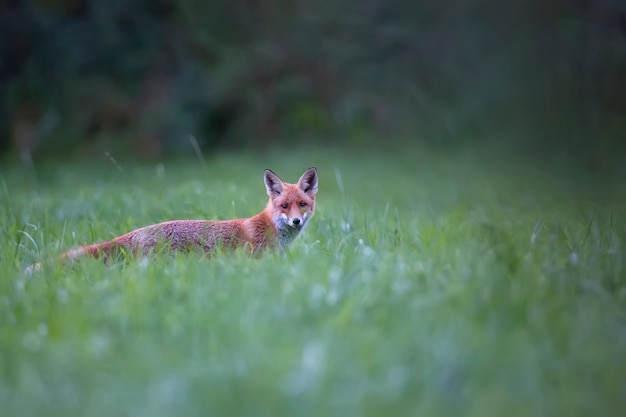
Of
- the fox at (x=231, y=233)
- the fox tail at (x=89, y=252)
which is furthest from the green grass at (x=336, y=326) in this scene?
the fox at (x=231, y=233)

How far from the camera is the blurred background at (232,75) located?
16.6m

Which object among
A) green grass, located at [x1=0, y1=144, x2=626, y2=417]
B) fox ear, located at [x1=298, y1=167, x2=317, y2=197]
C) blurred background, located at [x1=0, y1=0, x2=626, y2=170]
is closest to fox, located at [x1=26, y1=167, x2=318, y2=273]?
fox ear, located at [x1=298, y1=167, x2=317, y2=197]

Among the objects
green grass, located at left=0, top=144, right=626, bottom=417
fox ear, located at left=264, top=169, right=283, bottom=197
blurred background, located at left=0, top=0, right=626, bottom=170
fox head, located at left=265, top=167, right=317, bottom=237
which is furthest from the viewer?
blurred background, located at left=0, top=0, right=626, bottom=170

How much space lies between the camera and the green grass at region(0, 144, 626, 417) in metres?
3.20

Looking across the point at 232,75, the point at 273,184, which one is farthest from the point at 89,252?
the point at 232,75

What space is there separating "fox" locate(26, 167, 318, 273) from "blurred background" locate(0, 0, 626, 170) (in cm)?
862

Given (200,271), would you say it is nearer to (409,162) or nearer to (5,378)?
(5,378)

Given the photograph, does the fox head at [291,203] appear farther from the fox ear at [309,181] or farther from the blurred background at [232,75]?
the blurred background at [232,75]

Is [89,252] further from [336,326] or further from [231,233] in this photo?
[336,326]

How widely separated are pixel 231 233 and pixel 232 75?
1197 centimetres

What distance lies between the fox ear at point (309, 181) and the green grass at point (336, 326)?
0.85m

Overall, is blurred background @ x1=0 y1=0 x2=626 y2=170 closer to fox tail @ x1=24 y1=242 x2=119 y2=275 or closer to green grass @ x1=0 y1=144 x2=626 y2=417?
green grass @ x1=0 y1=144 x2=626 y2=417

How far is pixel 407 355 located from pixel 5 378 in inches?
74.9

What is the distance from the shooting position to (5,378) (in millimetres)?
3504
